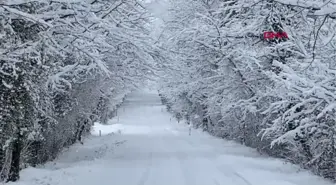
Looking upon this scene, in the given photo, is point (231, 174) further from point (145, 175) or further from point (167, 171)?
point (145, 175)

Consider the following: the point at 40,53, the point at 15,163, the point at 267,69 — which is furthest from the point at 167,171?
the point at 267,69

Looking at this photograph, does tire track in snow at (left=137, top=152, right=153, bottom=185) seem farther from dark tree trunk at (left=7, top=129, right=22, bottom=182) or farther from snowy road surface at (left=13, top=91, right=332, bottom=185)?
dark tree trunk at (left=7, top=129, right=22, bottom=182)

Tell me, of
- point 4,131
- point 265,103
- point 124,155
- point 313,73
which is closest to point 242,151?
point 265,103

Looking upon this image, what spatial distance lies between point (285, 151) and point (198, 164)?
388cm

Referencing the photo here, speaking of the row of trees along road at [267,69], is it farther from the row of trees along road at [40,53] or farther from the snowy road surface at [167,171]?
the row of trees along road at [40,53]

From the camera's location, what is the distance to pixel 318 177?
1362 cm

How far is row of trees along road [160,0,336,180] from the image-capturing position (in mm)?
11344

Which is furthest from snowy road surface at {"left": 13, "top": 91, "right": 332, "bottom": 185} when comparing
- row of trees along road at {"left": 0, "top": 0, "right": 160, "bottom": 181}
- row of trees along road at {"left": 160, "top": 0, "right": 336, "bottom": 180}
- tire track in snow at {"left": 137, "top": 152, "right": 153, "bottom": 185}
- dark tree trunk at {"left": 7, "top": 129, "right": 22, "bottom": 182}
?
row of trees along road at {"left": 0, "top": 0, "right": 160, "bottom": 181}

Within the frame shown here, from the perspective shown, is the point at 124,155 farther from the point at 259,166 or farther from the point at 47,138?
the point at 259,166

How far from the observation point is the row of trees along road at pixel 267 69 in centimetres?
1134

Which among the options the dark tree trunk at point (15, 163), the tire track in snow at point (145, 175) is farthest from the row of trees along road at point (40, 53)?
the tire track in snow at point (145, 175)

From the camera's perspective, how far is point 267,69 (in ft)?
64.8

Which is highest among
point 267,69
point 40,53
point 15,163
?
point 267,69

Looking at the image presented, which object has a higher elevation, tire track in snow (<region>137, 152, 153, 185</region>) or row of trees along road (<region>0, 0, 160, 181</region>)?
row of trees along road (<region>0, 0, 160, 181</region>)
